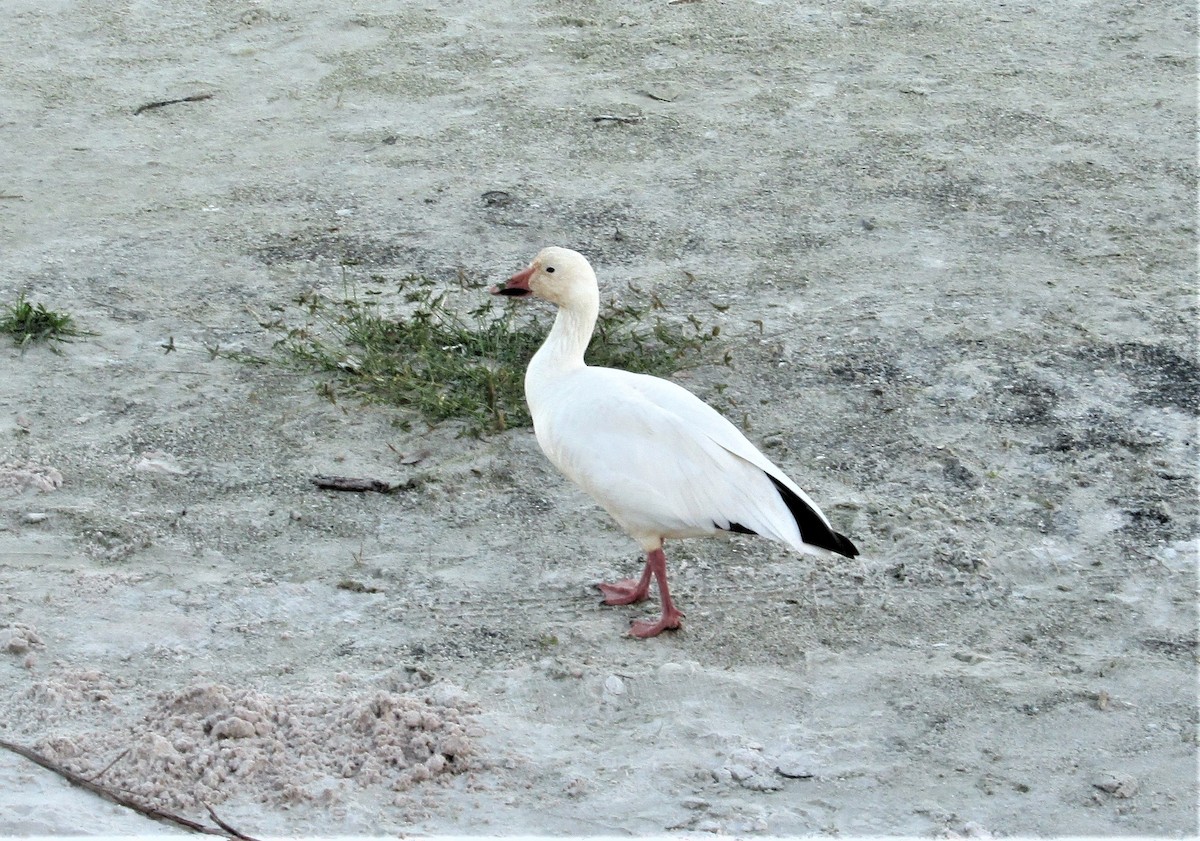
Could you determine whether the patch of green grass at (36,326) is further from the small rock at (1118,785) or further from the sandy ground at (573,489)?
the small rock at (1118,785)

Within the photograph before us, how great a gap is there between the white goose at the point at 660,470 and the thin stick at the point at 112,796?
142 cm

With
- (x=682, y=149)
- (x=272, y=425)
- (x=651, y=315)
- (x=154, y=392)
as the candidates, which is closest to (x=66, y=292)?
(x=154, y=392)

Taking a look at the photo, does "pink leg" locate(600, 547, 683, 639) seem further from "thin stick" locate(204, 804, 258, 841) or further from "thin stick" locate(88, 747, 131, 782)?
"thin stick" locate(88, 747, 131, 782)

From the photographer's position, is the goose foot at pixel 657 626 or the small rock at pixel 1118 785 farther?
the goose foot at pixel 657 626

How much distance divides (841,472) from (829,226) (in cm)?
209

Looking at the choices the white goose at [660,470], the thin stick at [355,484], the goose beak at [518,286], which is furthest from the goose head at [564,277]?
the thin stick at [355,484]

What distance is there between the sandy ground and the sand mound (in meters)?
0.01

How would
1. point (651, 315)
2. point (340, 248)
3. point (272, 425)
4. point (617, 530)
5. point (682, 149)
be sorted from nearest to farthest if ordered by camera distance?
point (617, 530) < point (272, 425) < point (651, 315) < point (340, 248) < point (682, 149)

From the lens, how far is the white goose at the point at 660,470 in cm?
428

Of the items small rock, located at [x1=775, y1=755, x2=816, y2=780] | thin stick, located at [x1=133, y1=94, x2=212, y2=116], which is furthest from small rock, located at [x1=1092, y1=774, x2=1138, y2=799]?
thin stick, located at [x1=133, y1=94, x2=212, y2=116]

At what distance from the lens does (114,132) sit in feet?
26.1

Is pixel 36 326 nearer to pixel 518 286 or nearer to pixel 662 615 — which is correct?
pixel 518 286

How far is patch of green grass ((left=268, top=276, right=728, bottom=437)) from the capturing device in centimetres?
554

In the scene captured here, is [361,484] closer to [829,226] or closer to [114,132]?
[829,226]
